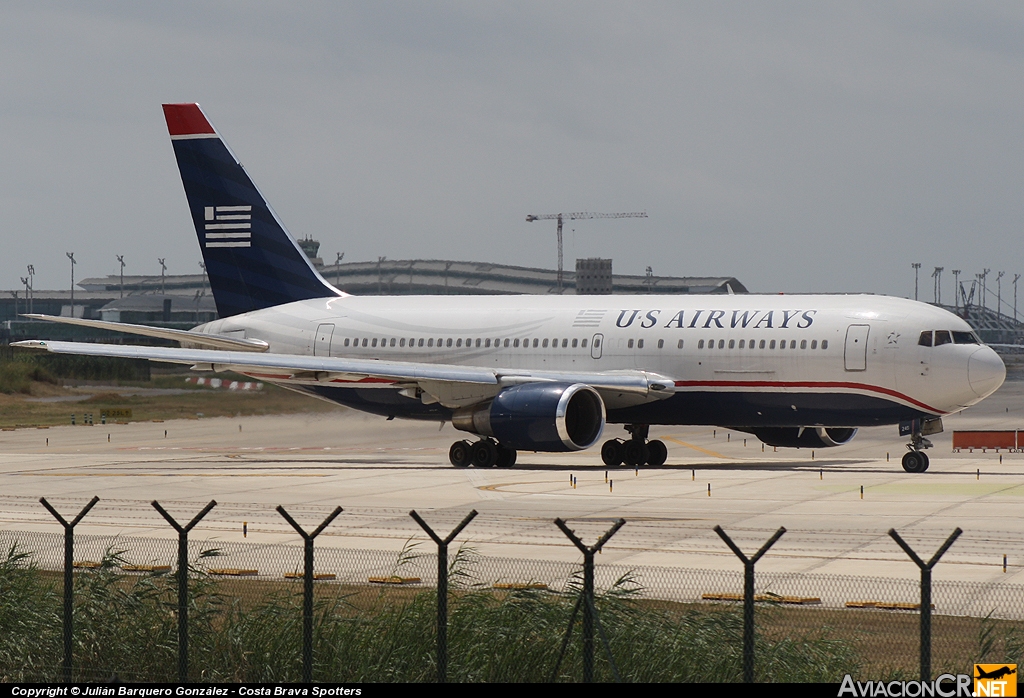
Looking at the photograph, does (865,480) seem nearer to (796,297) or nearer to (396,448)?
(796,297)

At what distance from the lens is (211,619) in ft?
44.7

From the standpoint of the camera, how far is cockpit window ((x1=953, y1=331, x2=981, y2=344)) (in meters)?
36.1

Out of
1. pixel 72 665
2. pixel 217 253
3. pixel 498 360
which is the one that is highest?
pixel 217 253

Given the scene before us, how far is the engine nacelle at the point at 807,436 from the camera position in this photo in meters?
40.9

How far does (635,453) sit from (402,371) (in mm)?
7269

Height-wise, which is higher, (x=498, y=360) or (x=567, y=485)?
(x=498, y=360)

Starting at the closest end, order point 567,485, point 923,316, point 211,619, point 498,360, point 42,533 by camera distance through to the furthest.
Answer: point 211,619, point 42,533, point 567,485, point 923,316, point 498,360

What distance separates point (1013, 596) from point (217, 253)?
34161mm

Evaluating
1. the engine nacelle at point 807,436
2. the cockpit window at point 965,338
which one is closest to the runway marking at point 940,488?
the cockpit window at point 965,338

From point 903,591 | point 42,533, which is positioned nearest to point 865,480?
point 903,591

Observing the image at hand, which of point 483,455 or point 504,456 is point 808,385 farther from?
point 483,455

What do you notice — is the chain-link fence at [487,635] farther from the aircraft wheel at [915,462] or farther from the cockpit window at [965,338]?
the cockpit window at [965,338]

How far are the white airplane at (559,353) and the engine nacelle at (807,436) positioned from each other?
45 mm

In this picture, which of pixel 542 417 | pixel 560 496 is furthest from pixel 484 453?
pixel 560 496
